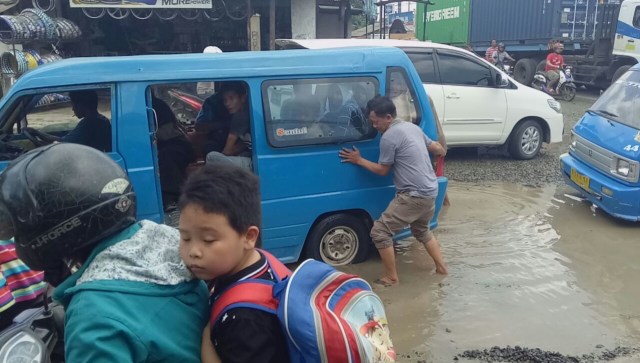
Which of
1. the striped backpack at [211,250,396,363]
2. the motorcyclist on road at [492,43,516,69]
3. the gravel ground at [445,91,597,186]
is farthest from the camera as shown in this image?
the motorcyclist on road at [492,43,516,69]

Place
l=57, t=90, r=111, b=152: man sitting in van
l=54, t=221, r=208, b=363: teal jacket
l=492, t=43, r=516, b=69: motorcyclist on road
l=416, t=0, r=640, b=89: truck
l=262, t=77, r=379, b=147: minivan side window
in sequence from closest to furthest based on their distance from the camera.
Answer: l=54, t=221, r=208, b=363: teal jacket, l=57, t=90, r=111, b=152: man sitting in van, l=262, t=77, r=379, b=147: minivan side window, l=416, t=0, r=640, b=89: truck, l=492, t=43, r=516, b=69: motorcyclist on road

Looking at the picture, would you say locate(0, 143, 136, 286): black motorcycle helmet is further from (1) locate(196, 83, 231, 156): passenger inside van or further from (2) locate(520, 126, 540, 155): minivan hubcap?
(2) locate(520, 126, 540, 155): minivan hubcap

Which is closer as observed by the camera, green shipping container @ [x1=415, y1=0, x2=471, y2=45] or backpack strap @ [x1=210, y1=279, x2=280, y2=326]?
backpack strap @ [x1=210, y1=279, x2=280, y2=326]

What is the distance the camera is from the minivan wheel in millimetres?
9062

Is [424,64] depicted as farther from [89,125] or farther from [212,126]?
[89,125]

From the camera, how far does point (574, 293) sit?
187 inches

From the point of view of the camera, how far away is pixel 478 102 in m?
8.58

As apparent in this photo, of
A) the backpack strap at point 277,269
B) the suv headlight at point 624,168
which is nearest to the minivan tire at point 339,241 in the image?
the suv headlight at point 624,168

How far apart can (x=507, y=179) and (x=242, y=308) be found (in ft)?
24.7

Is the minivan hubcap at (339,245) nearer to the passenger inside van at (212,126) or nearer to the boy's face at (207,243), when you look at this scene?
the passenger inside van at (212,126)

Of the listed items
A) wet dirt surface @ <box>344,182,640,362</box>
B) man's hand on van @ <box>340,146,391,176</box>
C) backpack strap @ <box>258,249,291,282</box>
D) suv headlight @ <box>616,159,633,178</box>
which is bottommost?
wet dirt surface @ <box>344,182,640,362</box>

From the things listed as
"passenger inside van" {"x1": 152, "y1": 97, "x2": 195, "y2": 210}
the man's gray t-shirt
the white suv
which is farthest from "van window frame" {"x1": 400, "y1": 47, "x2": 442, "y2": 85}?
"passenger inside van" {"x1": 152, "y1": 97, "x2": 195, "y2": 210}

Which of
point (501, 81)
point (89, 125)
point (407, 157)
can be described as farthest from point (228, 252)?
point (501, 81)

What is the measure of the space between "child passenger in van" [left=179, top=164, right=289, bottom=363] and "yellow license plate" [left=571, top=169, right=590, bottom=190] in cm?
607
